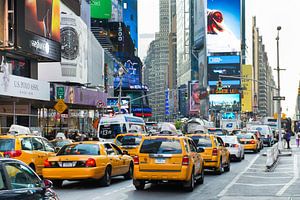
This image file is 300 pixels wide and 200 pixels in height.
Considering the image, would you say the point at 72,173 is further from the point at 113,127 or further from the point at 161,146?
the point at 113,127

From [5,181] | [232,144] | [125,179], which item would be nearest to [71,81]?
[232,144]

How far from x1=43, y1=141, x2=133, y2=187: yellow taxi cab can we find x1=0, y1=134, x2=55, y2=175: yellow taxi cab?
111cm

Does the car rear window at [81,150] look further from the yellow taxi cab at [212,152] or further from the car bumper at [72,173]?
the yellow taxi cab at [212,152]

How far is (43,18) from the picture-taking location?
41.4 meters

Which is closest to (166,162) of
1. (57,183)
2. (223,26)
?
(57,183)

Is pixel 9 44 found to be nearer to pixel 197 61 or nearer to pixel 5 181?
pixel 5 181

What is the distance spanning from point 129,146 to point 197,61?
172m

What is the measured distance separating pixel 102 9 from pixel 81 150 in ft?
342

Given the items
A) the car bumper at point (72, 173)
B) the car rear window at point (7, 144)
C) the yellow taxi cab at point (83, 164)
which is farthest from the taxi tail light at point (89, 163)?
the car rear window at point (7, 144)

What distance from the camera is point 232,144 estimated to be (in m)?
29.2

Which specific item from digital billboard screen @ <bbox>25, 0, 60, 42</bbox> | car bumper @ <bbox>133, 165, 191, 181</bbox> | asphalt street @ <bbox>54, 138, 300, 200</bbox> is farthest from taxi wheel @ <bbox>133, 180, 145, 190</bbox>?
digital billboard screen @ <bbox>25, 0, 60, 42</bbox>

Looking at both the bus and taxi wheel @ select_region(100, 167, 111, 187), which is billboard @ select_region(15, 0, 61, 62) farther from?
taxi wheel @ select_region(100, 167, 111, 187)

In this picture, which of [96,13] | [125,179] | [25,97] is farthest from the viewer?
[96,13]

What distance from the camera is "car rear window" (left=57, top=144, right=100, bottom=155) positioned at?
662 inches
